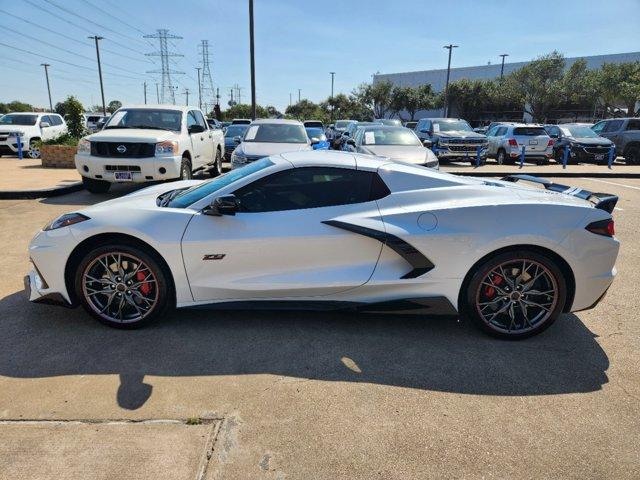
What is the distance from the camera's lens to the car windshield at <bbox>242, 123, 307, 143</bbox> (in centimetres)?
1078

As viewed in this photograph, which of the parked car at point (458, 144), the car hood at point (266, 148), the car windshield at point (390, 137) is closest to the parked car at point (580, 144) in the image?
the parked car at point (458, 144)

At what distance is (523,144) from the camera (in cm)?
1766

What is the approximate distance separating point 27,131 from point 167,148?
11581mm

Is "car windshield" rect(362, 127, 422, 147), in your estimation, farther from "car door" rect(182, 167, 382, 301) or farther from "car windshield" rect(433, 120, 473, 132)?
"car door" rect(182, 167, 382, 301)

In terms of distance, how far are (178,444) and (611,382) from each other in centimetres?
277

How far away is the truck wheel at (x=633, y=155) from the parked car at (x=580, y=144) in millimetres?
1375

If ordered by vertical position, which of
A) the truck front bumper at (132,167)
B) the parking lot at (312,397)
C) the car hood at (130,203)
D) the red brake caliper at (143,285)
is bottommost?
the parking lot at (312,397)

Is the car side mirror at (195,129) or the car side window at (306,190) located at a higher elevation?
the car side mirror at (195,129)

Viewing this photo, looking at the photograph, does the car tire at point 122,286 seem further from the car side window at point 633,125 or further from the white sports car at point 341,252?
the car side window at point 633,125

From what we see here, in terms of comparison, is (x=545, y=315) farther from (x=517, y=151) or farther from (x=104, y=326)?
(x=517, y=151)

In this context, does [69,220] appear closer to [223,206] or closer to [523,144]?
[223,206]

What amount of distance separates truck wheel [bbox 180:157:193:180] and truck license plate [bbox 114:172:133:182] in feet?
3.25

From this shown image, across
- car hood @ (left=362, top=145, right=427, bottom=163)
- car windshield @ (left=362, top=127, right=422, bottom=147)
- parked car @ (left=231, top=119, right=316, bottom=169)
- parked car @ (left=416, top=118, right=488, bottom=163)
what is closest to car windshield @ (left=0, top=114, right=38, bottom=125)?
parked car @ (left=231, top=119, right=316, bottom=169)

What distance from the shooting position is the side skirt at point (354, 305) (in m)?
3.57
